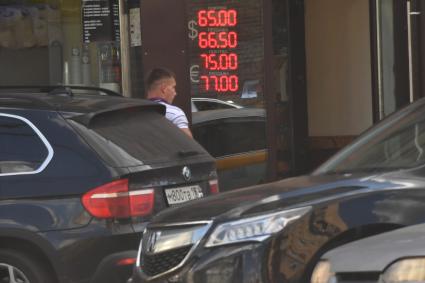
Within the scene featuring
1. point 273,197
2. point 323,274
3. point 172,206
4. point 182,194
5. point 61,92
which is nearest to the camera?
point 323,274

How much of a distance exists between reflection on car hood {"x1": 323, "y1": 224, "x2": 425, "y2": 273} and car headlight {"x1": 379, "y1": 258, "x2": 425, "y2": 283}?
0.03m

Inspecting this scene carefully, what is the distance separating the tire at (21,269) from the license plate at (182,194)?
39.6 inches

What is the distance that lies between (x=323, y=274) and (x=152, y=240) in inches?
52.6

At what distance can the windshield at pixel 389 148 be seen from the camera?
4.93m

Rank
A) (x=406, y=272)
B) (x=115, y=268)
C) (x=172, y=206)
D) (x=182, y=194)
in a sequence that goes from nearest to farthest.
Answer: (x=406, y=272) < (x=115, y=268) < (x=172, y=206) < (x=182, y=194)

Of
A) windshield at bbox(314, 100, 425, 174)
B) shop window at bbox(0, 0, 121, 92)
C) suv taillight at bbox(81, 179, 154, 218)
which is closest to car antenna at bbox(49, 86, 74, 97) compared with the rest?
suv taillight at bbox(81, 179, 154, 218)

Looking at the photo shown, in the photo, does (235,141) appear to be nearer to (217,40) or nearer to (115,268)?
(217,40)

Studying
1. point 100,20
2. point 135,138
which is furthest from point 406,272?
point 100,20

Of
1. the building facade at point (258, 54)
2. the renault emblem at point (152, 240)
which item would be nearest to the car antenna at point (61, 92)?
the renault emblem at point (152, 240)

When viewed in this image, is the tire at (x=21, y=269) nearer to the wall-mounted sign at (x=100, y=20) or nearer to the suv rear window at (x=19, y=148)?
the suv rear window at (x=19, y=148)

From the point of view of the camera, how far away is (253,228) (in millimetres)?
4211

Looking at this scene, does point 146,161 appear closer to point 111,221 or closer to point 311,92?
point 111,221

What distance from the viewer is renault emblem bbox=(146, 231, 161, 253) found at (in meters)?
4.77

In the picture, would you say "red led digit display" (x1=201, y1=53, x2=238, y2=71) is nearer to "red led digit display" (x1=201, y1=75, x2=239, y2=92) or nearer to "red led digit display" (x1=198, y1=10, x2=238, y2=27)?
"red led digit display" (x1=201, y1=75, x2=239, y2=92)
